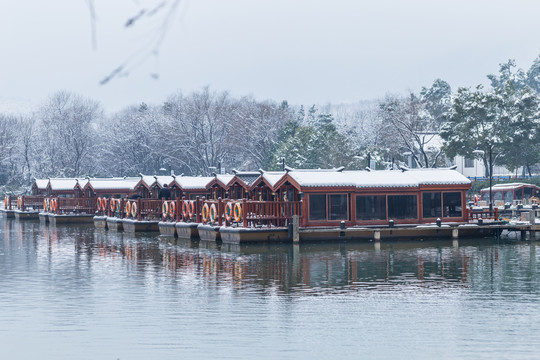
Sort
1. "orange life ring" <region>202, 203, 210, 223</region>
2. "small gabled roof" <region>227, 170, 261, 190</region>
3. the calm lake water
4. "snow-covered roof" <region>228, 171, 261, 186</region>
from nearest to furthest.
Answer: the calm lake water
"orange life ring" <region>202, 203, 210, 223</region>
"small gabled roof" <region>227, 170, 261, 190</region>
"snow-covered roof" <region>228, 171, 261, 186</region>

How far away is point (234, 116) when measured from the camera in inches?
4929

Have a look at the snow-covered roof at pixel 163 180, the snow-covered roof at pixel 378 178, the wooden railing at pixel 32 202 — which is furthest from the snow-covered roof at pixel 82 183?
the snow-covered roof at pixel 378 178

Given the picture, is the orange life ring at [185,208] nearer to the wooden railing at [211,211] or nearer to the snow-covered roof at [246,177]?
the wooden railing at [211,211]

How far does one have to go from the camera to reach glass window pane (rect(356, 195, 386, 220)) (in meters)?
52.9

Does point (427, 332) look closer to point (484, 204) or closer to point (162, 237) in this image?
point (162, 237)

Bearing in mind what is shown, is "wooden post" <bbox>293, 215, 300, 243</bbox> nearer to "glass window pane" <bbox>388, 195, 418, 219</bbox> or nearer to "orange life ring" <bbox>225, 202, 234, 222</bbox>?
"orange life ring" <bbox>225, 202, 234, 222</bbox>

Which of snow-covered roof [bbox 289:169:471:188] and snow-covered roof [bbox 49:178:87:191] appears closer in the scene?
snow-covered roof [bbox 289:169:471:188]

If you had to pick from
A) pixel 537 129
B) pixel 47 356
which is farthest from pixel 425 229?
pixel 537 129

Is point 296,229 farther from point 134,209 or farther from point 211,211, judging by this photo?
point 134,209

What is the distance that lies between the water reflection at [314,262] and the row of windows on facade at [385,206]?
2.48 metres

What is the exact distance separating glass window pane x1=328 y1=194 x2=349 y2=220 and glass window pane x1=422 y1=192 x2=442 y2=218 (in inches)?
211

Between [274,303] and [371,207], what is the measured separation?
82.6ft

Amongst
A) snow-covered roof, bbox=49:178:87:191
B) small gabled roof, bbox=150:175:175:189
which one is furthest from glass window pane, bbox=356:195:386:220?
snow-covered roof, bbox=49:178:87:191

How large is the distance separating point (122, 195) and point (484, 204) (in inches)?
1332
